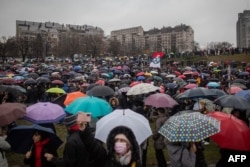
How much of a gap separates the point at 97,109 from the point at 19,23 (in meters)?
148

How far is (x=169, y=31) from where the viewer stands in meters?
170

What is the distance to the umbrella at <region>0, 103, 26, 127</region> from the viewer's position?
19.5 ft

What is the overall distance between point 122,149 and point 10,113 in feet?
11.6

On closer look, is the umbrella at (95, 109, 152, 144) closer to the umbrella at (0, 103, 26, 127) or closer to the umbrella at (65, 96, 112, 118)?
the umbrella at (65, 96, 112, 118)

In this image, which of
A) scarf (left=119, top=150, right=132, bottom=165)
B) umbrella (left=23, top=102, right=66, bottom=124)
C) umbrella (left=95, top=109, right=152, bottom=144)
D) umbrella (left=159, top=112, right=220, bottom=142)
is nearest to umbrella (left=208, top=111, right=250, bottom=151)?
umbrella (left=159, top=112, right=220, bottom=142)

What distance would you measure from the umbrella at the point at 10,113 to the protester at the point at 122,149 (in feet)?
10.2

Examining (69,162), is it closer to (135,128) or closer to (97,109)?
(135,128)

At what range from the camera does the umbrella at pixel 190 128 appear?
4.22 meters

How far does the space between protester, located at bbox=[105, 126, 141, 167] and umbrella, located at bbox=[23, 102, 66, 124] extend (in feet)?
9.78

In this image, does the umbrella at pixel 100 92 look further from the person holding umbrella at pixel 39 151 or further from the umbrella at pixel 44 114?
the person holding umbrella at pixel 39 151

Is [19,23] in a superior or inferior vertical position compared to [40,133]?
superior

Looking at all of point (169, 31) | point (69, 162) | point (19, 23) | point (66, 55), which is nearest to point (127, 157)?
point (69, 162)

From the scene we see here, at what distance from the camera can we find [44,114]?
628cm

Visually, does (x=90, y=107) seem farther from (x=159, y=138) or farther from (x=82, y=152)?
(x=82, y=152)
